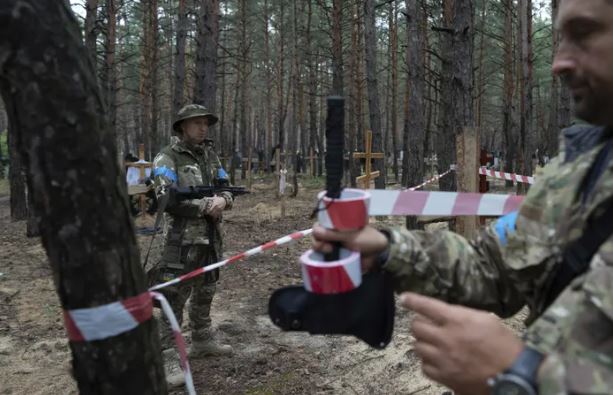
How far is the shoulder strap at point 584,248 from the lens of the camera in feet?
3.85

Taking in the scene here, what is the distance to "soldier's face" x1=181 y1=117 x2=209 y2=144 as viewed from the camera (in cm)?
454

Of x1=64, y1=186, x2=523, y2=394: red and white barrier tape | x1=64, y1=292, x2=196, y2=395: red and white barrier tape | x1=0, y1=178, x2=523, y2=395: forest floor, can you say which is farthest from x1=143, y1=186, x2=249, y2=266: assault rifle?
x1=64, y1=292, x2=196, y2=395: red and white barrier tape

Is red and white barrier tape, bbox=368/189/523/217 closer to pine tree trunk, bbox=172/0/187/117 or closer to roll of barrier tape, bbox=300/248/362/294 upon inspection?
roll of barrier tape, bbox=300/248/362/294

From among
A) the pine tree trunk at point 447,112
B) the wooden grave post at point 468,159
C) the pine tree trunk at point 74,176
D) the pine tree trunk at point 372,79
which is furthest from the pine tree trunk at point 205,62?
the pine tree trunk at point 74,176

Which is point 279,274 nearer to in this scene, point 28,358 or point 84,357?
point 28,358

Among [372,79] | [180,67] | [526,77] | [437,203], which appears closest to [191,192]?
[437,203]

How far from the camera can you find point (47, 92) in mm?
1473

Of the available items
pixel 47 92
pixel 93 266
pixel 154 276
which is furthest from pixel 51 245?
pixel 154 276

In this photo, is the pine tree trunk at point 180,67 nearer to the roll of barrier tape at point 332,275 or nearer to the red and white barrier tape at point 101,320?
the red and white barrier tape at point 101,320

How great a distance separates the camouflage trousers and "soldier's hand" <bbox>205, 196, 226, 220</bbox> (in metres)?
0.34

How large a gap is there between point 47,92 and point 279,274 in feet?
19.6

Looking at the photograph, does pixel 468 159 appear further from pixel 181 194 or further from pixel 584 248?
pixel 584 248

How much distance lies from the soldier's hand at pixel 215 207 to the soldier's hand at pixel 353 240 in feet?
9.73

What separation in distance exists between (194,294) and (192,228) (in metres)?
0.66
